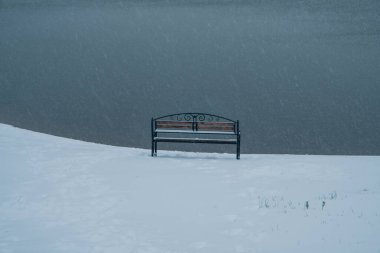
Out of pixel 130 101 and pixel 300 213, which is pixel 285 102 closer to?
pixel 130 101

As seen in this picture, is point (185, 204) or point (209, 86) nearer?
point (185, 204)

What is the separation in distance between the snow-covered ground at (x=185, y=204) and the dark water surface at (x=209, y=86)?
9.47 meters

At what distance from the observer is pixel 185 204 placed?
5.39m

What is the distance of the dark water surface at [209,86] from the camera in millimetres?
20422

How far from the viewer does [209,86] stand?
101ft

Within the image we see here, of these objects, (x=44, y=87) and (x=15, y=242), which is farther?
(x=44, y=87)

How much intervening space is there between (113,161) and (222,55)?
38629 mm

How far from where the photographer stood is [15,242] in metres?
4.18

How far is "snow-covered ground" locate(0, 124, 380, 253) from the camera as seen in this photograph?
417cm

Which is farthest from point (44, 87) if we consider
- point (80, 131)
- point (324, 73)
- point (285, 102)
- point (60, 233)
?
point (60, 233)

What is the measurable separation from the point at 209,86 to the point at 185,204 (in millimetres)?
25735

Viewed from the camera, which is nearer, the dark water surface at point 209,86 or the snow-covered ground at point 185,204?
the snow-covered ground at point 185,204

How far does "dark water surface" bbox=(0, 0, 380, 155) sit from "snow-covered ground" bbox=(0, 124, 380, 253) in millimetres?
9472

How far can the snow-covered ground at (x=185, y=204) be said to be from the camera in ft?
13.7
